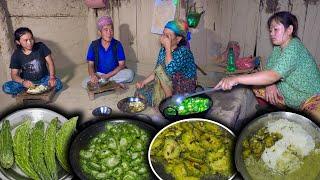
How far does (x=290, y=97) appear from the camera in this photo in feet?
11.1

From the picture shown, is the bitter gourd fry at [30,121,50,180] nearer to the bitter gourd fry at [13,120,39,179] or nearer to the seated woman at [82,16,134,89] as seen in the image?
the bitter gourd fry at [13,120,39,179]

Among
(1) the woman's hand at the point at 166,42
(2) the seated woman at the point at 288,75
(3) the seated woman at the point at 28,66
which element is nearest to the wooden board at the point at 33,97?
(3) the seated woman at the point at 28,66

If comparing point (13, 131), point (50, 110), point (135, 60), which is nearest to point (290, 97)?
point (50, 110)

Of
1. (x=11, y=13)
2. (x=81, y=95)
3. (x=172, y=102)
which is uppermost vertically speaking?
(x=11, y=13)

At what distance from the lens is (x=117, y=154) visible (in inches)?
94.4

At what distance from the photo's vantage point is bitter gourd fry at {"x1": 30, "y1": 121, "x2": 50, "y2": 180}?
2221mm

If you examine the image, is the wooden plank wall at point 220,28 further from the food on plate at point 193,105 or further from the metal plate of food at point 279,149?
the metal plate of food at point 279,149

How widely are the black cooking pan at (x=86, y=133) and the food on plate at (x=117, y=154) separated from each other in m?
0.03

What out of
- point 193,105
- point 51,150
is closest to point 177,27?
point 193,105

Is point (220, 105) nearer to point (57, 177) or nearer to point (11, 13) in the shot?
point (57, 177)

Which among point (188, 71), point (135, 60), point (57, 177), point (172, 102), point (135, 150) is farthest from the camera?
point (135, 60)

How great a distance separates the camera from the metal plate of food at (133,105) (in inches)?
165

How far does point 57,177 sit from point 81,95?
2.91 m

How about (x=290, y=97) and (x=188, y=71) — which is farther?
(x=188, y=71)
